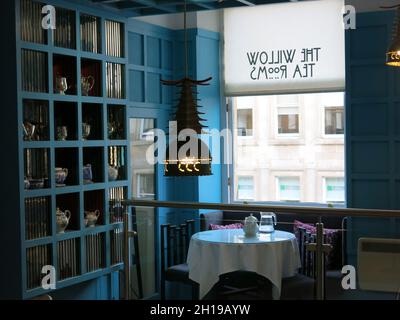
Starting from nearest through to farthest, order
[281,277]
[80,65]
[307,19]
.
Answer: [281,277], [80,65], [307,19]

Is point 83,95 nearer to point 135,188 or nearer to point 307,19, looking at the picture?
point 135,188

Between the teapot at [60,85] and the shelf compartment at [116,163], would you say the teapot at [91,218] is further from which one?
the teapot at [60,85]

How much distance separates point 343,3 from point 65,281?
361 centimetres

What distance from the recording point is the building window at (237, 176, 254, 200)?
746cm

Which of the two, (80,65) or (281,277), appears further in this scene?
(80,65)

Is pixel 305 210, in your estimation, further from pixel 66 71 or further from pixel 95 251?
pixel 66 71

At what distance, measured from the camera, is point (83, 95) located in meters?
5.72

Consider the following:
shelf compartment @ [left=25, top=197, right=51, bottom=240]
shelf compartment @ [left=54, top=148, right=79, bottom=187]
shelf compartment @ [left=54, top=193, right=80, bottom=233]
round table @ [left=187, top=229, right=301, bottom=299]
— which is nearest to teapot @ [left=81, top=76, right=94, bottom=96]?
shelf compartment @ [left=54, top=148, right=79, bottom=187]

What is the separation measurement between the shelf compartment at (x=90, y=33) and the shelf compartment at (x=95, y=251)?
1.54 meters

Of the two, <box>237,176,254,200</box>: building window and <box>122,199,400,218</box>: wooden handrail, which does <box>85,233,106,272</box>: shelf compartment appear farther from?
<box>237,176,254,200</box>: building window

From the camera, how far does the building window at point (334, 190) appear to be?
7000 millimetres

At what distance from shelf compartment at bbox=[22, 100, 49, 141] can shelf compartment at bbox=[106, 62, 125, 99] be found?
82 cm
